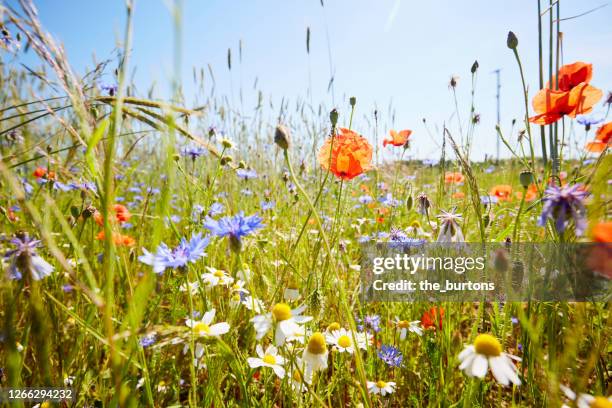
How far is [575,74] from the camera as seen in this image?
101cm

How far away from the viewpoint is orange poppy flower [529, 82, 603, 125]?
0.91 m

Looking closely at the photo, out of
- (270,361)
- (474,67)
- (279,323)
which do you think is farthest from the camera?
(474,67)

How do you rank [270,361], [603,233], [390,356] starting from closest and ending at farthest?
[603,233] < [270,361] < [390,356]

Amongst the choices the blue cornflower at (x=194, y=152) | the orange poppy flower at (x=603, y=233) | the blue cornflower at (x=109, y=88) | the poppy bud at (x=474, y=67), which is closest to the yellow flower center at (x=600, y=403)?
the orange poppy flower at (x=603, y=233)

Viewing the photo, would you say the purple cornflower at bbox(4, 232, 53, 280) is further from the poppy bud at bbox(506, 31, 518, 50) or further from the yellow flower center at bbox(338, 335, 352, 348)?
the poppy bud at bbox(506, 31, 518, 50)

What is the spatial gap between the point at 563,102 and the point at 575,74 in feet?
0.60

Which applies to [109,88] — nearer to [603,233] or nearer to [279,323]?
[279,323]

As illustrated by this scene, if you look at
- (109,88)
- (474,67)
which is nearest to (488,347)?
(474,67)

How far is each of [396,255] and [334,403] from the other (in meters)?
0.53

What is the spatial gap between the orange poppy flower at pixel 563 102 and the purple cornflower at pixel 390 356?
0.79 metres

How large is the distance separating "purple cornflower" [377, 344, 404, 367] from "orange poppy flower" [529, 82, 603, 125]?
0.79m

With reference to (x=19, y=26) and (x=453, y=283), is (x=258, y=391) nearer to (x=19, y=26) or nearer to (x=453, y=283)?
(x=453, y=283)

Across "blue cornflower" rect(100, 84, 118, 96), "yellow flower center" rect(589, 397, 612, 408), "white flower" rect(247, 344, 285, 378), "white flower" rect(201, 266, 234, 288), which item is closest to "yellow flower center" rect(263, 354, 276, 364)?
"white flower" rect(247, 344, 285, 378)

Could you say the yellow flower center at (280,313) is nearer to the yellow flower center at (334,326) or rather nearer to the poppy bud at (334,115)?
the yellow flower center at (334,326)
